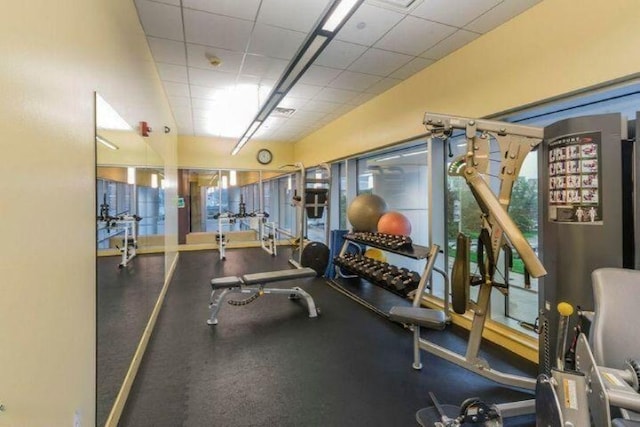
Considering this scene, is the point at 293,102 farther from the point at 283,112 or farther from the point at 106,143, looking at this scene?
the point at 106,143

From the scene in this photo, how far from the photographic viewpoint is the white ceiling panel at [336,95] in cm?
482

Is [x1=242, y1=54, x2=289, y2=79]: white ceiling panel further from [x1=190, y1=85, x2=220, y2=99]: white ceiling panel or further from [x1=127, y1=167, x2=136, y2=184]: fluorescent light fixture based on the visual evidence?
[x1=127, y1=167, x2=136, y2=184]: fluorescent light fixture

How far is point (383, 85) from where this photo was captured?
451cm

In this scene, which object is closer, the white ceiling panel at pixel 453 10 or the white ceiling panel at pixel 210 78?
the white ceiling panel at pixel 453 10

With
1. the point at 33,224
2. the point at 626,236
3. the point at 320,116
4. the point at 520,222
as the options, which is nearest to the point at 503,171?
the point at 626,236

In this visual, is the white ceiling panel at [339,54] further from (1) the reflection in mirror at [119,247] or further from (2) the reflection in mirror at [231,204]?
(2) the reflection in mirror at [231,204]

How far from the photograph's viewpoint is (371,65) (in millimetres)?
3867

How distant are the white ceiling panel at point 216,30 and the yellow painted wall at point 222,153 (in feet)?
17.6

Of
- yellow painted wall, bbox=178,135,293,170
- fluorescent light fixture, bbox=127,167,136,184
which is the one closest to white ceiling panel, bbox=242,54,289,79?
fluorescent light fixture, bbox=127,167,136,184

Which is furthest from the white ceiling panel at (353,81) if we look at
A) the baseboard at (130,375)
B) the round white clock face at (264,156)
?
the round white clock face at (264,156)

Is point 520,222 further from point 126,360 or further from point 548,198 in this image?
point 126,360

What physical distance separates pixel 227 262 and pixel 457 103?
538 centimetres

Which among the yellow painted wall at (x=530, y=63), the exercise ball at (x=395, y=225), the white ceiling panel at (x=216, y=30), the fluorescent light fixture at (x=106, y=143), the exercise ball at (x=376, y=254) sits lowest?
the exercise ball at (x=376, y=254)

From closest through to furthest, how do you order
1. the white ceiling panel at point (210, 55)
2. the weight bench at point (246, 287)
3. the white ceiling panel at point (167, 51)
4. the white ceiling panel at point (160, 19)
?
1. the white ceiling panel at point (160, 19)
2. the white ceiling panel at point (167, 51)
3. the white ceiling panel at point (210, 55)
4. the weight bench at point (246, 287)
